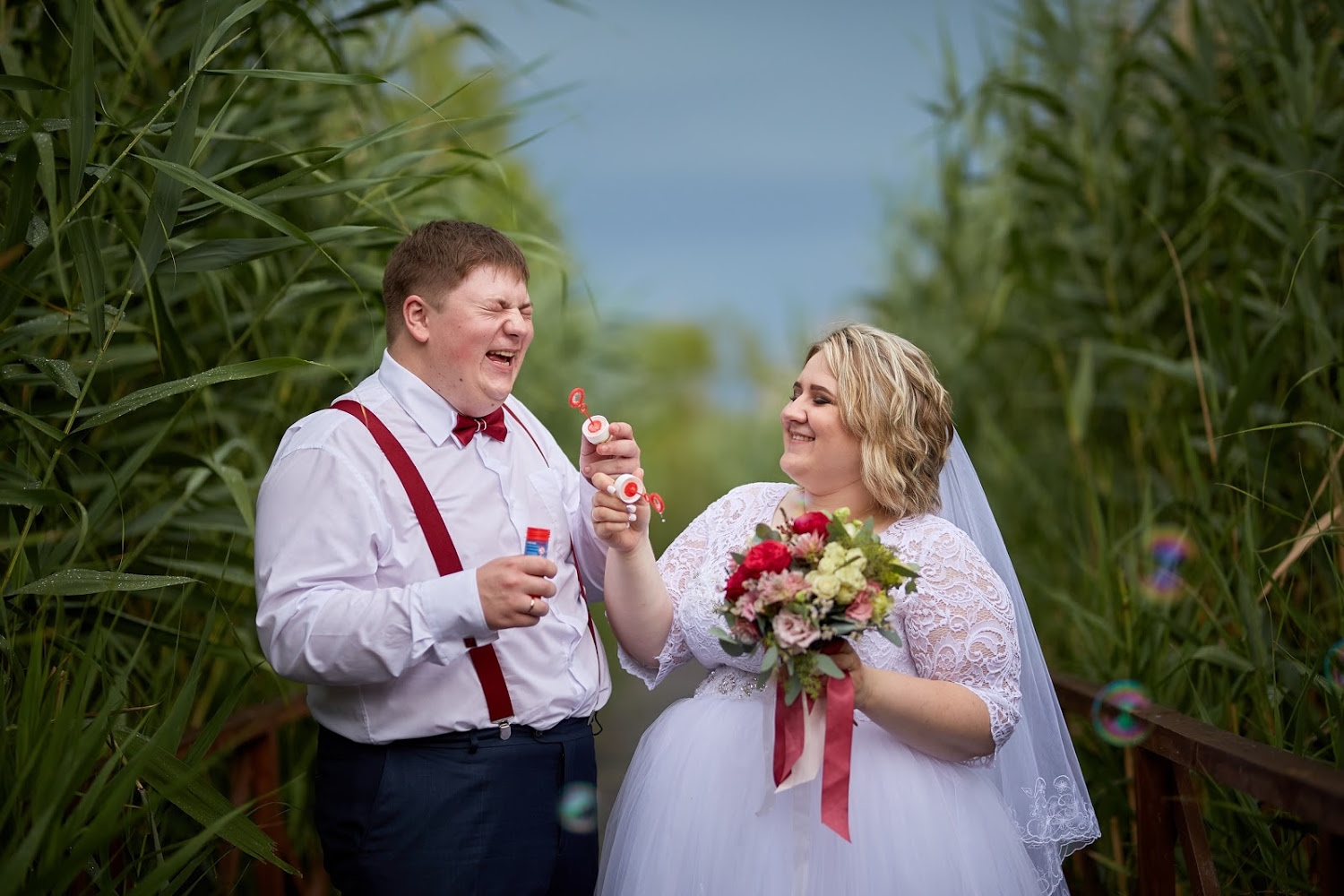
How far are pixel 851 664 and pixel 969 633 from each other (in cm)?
33

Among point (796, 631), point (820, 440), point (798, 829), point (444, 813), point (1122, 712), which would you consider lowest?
point (1122, 712)

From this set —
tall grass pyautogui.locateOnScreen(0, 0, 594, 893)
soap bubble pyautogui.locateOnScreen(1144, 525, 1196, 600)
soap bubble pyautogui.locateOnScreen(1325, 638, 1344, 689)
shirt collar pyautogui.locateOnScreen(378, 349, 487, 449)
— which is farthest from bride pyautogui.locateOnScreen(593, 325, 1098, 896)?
soap bubble pyautogui.locateOnScreen(1144, 525, 1196, 600)

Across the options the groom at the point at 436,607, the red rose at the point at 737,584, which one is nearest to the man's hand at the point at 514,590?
the groom at the point at 436,607

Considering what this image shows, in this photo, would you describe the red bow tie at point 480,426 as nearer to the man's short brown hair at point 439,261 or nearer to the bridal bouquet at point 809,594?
the man's short brown hair at point 439,261

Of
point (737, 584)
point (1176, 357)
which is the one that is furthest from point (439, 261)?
point (1176, 357)

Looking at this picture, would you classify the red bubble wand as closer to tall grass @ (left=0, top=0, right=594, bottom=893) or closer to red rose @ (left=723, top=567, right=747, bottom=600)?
red rose @ (left=723, top=567, right=747, bottom=600)

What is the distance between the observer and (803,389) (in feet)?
8.38

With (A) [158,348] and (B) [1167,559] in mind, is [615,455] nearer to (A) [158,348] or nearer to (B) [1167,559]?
(A) [158,348]

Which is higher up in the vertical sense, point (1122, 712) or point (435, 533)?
point (435, 533)

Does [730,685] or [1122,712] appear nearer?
[730,685]

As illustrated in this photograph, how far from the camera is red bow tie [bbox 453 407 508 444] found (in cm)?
231

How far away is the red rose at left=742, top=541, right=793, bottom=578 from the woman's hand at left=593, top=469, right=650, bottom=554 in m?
0.37

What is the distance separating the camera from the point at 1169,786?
2.61 metres

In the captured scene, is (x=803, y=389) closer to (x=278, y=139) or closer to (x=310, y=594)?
(x=310, y=594)
